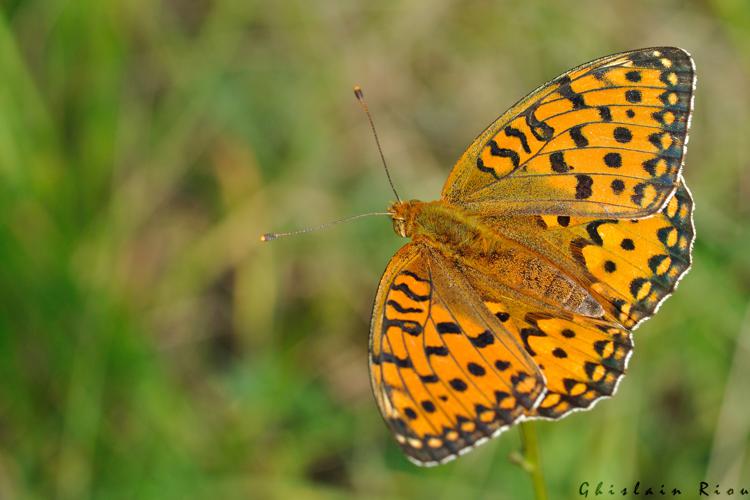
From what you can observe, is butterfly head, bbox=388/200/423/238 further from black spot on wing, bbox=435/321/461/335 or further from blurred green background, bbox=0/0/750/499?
blurred green background, bbox=0/0/750/499

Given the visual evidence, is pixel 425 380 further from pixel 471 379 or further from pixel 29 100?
pixel 29 100

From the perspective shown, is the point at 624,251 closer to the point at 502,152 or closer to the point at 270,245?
the point at 502,152

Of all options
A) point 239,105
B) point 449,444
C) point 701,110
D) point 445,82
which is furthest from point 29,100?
point 701,110

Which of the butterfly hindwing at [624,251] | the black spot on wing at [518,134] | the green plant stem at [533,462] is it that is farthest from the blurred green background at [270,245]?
the black spot on wing at [518,134]

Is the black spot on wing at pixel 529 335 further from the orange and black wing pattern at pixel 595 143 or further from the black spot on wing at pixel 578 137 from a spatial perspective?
the black spot on wing at pixel 578 137

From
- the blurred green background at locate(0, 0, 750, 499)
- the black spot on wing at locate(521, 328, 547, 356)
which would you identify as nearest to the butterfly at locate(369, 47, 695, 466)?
the black spot on wing at locate(521, 328, 547, 356)

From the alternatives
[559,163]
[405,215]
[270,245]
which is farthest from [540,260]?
[270,245]
